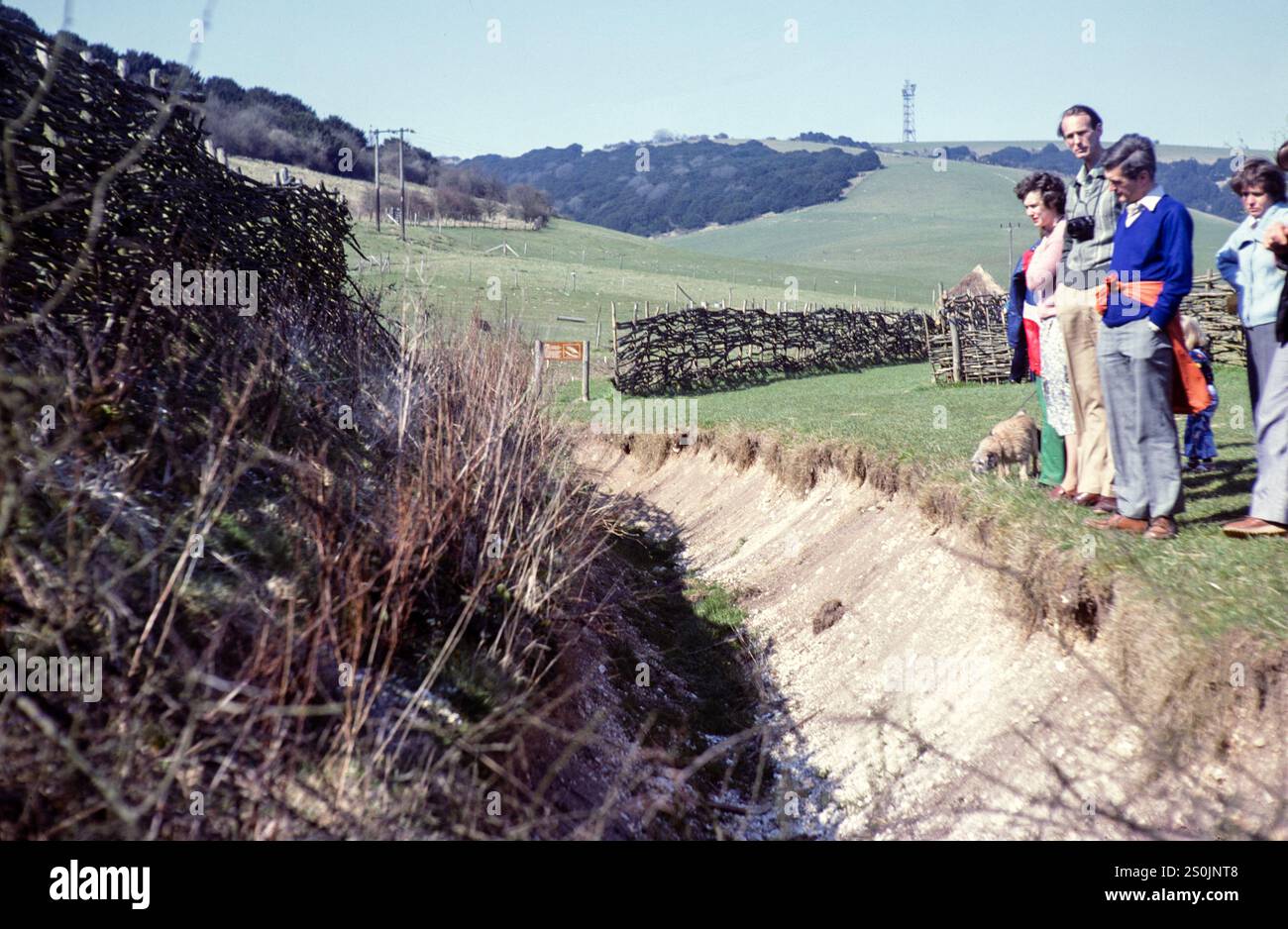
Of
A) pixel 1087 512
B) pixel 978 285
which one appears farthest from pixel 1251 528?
pixel 978 285

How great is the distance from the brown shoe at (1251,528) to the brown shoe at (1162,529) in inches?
10.0

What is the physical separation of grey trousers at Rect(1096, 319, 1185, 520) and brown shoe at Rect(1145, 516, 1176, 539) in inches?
1.6

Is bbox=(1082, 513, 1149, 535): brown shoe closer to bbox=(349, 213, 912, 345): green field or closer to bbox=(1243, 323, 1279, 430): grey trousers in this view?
bbox=(1243, 323, 1279, 430): grey trousers

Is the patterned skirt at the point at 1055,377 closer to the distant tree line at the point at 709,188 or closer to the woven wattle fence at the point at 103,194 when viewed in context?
the woven wattle fence at the point at 103,194

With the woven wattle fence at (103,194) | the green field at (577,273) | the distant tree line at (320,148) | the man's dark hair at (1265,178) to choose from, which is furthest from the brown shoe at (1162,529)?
the distant tree line at (320,148)

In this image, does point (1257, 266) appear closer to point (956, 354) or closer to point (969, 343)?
point (956, 354)

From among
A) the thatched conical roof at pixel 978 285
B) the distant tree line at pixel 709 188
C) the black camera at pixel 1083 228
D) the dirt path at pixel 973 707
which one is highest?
the distant tree line at pixel 709 188

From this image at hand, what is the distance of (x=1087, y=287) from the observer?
20.3 feet

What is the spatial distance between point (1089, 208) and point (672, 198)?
154644mm

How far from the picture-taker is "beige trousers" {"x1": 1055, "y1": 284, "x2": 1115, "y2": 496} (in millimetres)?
6262

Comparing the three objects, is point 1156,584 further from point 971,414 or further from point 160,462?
point 971,414

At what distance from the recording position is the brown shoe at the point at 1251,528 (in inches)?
210

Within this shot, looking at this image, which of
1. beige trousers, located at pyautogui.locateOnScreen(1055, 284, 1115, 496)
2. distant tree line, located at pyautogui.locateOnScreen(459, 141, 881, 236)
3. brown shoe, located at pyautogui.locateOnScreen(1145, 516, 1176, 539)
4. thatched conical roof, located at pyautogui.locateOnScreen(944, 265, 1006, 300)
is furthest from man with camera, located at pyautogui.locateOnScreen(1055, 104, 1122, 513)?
distant tree line, located at pyautogui.locateOnScreen(459, 141, 881, 236)
